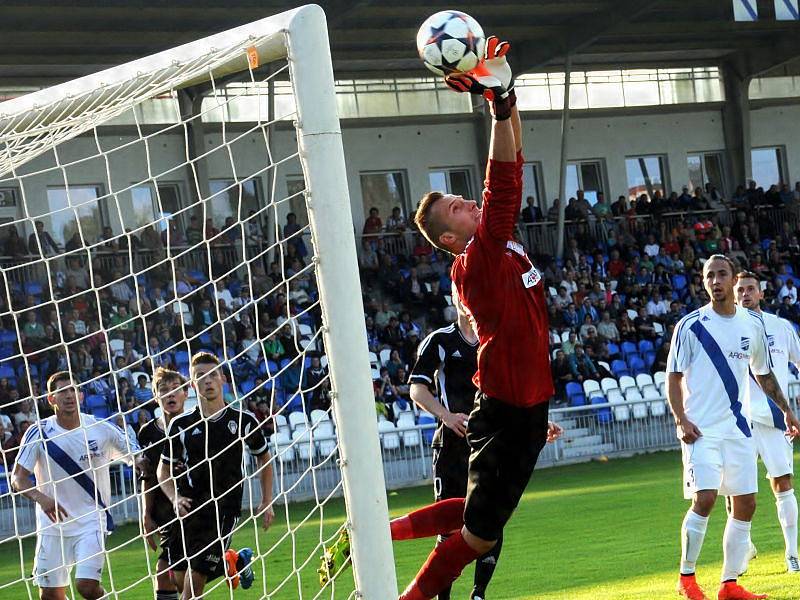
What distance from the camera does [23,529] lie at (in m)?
15.1

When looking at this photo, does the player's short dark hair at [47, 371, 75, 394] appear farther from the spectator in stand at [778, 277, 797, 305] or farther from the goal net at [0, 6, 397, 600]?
the spectator in stand at [778, 277, 797, 305]

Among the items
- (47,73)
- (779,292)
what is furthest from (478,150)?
(47,73)

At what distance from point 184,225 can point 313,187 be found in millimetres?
19798

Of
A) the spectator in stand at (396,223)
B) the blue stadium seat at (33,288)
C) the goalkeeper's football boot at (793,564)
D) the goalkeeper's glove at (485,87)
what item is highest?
the goalkeeper's glove at (485,87)

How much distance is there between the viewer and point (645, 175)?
31.4 meters

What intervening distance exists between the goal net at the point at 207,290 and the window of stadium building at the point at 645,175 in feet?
29.9

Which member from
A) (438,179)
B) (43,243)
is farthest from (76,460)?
(438,179)

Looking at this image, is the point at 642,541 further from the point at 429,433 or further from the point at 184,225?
the point at 184,225

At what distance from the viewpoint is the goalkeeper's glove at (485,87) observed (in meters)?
4.29

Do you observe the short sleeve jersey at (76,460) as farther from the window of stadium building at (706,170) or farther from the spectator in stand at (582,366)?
the window of stadium building at (706,170)

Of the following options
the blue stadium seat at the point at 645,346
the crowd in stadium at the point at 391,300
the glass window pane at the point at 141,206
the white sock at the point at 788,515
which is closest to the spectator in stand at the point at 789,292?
the crowd in stadium at the point at 391,300

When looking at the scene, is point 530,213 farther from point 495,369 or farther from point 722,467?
point 495,369

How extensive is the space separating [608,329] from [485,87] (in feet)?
67.4

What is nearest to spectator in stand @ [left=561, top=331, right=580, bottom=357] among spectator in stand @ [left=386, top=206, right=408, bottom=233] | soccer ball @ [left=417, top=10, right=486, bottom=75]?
spectator in stand @ [left=386, top=206, right=408, bottom=233]
